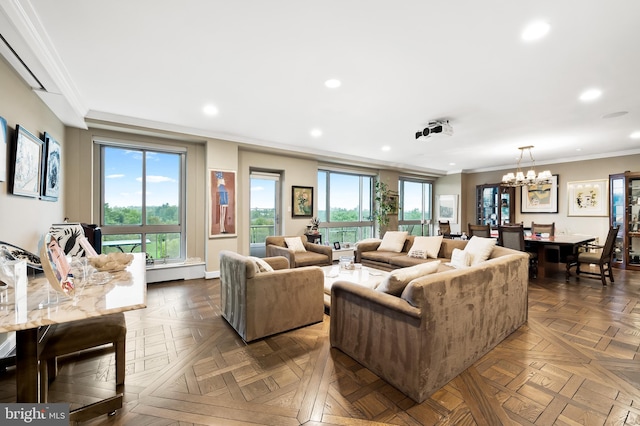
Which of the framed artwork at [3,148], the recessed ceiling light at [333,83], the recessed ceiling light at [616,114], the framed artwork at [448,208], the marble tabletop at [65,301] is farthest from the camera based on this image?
the framed artwork at [448,208]

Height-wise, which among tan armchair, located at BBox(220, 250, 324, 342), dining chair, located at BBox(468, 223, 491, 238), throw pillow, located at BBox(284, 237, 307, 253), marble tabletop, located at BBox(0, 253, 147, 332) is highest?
dining chair, located at BBox(468, 223, 491, 238)

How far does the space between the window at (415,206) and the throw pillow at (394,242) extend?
3.27m

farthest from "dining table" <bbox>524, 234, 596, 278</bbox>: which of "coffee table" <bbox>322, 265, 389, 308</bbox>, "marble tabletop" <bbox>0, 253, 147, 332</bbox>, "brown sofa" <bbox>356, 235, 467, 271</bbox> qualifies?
"marble tabletop" <bbox>0, 253, 147, 332</bbox>

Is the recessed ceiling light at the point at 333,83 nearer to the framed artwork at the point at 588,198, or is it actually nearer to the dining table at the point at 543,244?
the dining table at the point at 543,244

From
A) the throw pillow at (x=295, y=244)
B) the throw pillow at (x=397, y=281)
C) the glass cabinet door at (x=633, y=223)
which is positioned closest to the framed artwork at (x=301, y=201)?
the throw pillow at (x=295, y=244)

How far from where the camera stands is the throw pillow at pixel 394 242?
5.24m

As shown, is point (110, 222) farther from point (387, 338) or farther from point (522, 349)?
point (522, 349)

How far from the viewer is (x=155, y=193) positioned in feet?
16.0

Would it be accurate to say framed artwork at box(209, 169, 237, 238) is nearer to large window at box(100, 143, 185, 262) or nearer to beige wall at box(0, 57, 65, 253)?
large window at box(100, 143, 185, 262)

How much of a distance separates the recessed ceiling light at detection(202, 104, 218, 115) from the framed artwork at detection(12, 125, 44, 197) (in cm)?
176

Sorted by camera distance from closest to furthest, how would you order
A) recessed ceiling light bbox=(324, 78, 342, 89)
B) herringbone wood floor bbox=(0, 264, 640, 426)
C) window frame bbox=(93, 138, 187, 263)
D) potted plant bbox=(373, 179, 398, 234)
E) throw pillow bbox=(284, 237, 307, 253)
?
herringbone wood floor bbox=(0, 264, 640, 426), recessed ceiling light bbox=(324, 78, 342, 89), window frame bbox=(93, 138, 187, 263), throw pillow bbox=(284, 237, 307, 253), potted plant bbox=(373, 179, 398, 234)

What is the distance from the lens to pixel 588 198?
258 inches

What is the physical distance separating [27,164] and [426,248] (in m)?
5.15

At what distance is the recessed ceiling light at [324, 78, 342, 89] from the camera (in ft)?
9.61
